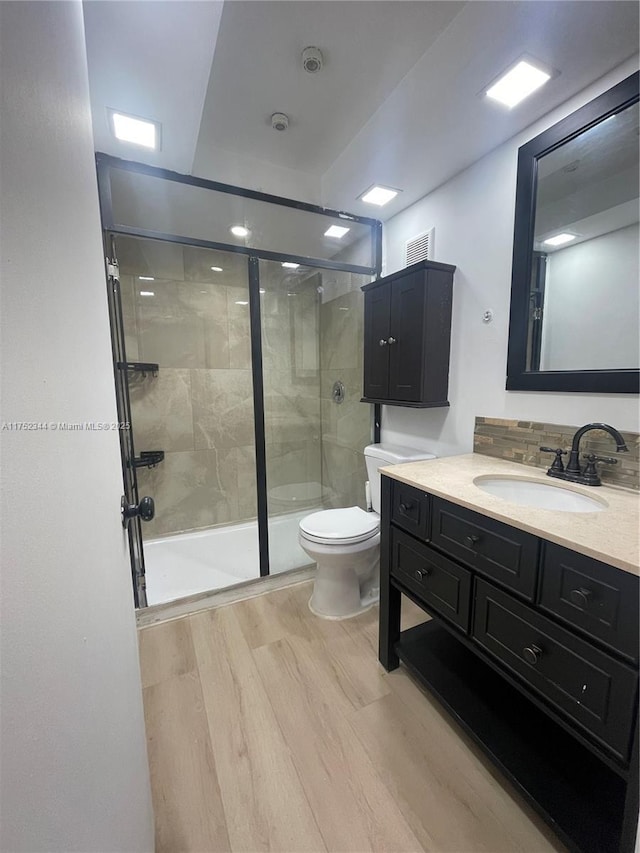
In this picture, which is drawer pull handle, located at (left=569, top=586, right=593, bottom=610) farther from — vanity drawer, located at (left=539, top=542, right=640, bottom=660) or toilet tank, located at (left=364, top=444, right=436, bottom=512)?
toilet tank, located at (left=364, top=444, right=436, bottom=512)

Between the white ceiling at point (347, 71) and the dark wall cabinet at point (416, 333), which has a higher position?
the white ceiling at point (347, 71)

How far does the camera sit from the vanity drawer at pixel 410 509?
4.15ft

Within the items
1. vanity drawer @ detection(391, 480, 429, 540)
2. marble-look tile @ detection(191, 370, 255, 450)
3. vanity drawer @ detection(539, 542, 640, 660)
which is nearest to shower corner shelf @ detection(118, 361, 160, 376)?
marble-look tile @ detection(191, 370, 255, 450)

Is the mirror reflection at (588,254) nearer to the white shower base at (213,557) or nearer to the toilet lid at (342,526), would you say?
the toilet lid at (342,526)

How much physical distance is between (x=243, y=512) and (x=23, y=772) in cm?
264

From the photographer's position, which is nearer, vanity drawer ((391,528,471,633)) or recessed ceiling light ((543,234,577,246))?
vanity drawer ((391,528,471,633))

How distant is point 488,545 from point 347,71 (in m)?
1.78

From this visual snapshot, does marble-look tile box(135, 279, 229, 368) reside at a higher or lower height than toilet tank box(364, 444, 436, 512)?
higher

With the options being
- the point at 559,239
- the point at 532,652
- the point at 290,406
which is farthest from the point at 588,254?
the point at 290,406

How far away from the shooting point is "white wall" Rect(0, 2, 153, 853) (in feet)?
1.01

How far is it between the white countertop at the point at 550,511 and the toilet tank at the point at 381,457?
40cm

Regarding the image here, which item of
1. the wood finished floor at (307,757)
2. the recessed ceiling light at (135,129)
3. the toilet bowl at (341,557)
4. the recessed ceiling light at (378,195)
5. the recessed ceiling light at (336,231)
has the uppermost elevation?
the recessed ceiling light at (135,129)

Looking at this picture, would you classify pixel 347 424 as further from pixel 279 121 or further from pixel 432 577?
pixel 279 121

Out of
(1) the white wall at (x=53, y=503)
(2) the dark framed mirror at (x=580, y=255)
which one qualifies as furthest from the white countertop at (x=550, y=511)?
(1) the white wall at (x=53, y=503)
